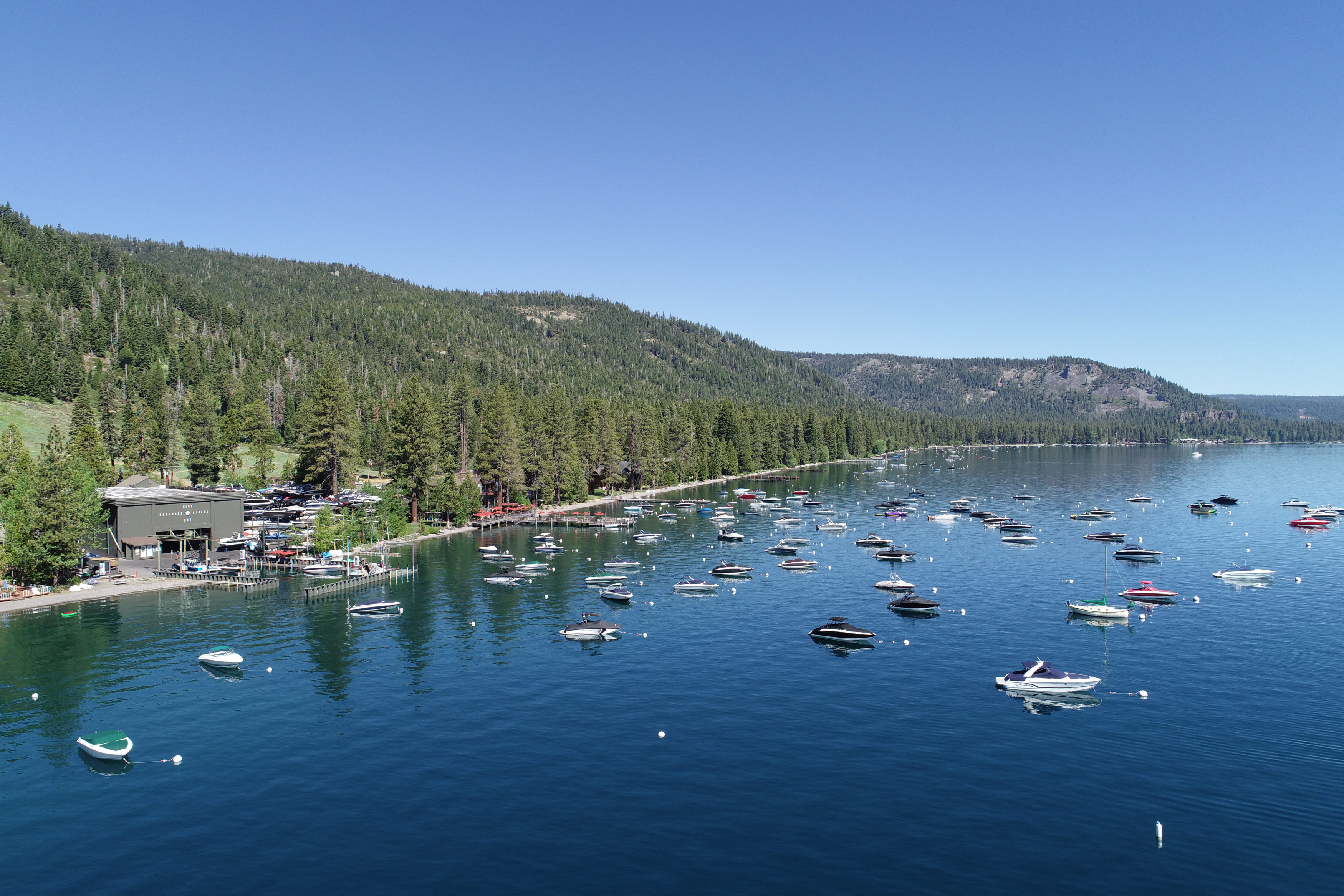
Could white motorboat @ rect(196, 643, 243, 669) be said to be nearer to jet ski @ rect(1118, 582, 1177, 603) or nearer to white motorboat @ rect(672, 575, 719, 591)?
white motorboat @ rect(672, 575, 719, 591)

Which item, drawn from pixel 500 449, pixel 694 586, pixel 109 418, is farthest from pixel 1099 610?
pixel 109 418

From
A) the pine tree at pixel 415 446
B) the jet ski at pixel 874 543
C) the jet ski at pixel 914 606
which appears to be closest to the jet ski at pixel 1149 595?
the jet ski at pixel 914 606

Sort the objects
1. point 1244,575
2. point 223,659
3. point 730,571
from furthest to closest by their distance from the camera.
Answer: point 730,571 → point 1244,575 → point 223,659

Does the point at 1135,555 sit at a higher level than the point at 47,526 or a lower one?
lower

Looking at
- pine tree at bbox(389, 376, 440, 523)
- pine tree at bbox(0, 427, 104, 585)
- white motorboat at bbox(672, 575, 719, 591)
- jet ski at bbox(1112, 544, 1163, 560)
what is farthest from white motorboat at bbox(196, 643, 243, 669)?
jet ski at bbox(1112, 544, 1163, 560)

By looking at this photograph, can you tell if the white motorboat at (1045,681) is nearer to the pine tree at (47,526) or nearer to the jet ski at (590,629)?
the jet ski at (590,629)

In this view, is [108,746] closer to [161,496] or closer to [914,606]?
[161,496]

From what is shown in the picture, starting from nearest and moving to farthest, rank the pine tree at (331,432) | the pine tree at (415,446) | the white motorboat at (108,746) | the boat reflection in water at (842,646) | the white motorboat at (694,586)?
the white motorboat at (108,746) → the boat reflection in water at (842,646) → the white motorboat at (694,586) → the pine tree at (415,446) → the pine tree at (331,432)

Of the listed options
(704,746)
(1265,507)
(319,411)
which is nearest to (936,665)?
(704,746)
